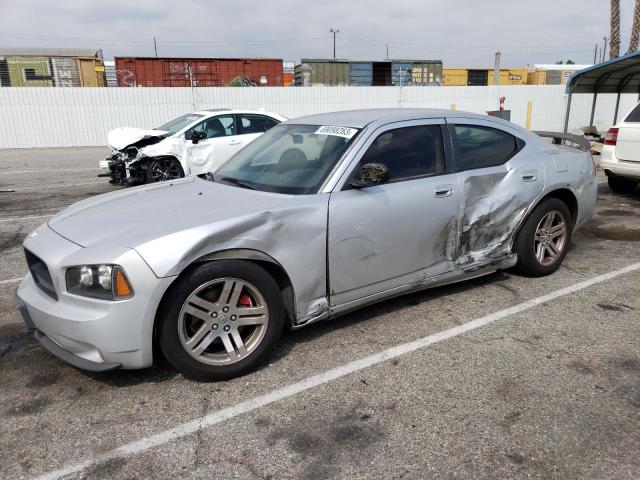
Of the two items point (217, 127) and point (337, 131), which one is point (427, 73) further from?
point (337, 131)

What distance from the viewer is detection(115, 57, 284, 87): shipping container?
91.9 feet

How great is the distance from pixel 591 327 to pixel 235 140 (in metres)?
7.78

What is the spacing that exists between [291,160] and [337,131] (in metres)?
0.40

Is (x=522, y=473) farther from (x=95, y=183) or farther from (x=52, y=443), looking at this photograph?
(x=95, y=183)

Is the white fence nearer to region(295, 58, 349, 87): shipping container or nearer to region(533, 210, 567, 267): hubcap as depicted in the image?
region(295, 58, 349, 87): shipping container

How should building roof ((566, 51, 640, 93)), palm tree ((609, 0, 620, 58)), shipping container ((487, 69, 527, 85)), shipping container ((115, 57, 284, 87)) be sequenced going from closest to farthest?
building roof ((566, 51, 640, 93))
palm tree ((609, 0, 620, 58))
shipping container ((115, 57, 284, 87))
shipping container ((487, 69, 527, 85))

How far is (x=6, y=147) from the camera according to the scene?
66.2ft

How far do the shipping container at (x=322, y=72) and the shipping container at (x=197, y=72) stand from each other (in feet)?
5.53

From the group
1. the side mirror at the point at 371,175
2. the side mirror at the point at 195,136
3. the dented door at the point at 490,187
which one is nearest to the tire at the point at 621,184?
the dented door at the point at 490,187

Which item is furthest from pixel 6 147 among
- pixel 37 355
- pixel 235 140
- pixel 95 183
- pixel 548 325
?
pixel 548 325

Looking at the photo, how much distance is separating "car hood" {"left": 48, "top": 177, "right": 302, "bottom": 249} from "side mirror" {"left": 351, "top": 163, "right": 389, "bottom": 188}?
1.55 ft

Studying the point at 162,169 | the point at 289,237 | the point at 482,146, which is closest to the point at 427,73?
the point at 162,169

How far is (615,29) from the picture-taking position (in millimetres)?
26797

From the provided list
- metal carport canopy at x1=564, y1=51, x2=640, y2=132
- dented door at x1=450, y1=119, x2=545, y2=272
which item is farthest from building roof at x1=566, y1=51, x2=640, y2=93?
dented door at x1=450, y1=119, x2=545, y2=272
